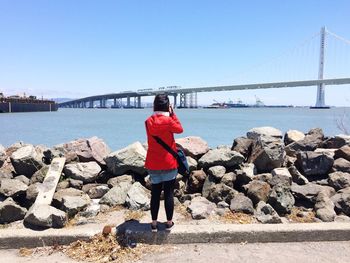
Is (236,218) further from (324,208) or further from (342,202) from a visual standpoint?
(342,202)

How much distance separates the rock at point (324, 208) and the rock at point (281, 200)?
29 centimetres

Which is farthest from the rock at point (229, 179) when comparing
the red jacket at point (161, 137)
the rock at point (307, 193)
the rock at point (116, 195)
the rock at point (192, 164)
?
the red jacket at point (161, 137)

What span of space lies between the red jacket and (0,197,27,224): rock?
1634 mm

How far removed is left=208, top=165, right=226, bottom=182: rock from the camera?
4980 millimetres

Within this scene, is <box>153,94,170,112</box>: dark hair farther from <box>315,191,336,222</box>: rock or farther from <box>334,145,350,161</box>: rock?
<box>334,145,350,161</box>: rock

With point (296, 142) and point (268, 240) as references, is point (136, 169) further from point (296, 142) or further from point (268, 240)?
point (296, 142)

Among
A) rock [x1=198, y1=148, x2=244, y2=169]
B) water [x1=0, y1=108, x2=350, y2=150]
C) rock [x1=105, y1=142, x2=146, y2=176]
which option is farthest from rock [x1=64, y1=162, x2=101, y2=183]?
water [x1=0, y1=108, x2=350, y2=150]

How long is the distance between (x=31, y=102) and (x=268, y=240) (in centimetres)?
7706

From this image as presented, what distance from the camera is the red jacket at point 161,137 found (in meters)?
3.65

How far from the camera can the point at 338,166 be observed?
542cm

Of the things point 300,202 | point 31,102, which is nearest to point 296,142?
point 300,202

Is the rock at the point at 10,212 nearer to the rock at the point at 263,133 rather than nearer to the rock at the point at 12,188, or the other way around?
the rock at the point at 12,188

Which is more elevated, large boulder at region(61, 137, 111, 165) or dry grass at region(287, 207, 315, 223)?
large boulder at region(61, 137, 111, 165)

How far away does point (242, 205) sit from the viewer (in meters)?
4.36
